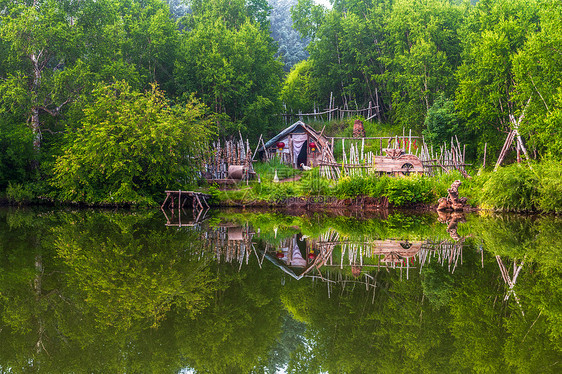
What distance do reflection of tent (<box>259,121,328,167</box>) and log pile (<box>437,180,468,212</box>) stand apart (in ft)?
44.3

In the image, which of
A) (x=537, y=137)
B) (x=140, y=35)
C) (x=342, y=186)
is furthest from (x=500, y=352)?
(x=140, y=35)

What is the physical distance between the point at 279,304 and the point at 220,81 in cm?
2776

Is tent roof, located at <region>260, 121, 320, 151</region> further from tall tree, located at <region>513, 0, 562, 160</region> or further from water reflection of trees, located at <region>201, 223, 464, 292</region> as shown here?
water reflection of trees, located at <region>201, 223, 464, 292</region>

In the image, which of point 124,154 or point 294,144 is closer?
point 124,154

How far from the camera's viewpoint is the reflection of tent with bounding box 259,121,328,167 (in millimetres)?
35000

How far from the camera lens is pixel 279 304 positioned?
7.01 m

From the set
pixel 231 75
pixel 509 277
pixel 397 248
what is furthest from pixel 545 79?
pixel 231 75

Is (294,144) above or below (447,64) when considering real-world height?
below

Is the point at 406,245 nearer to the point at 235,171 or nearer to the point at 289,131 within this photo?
the point at 235,171

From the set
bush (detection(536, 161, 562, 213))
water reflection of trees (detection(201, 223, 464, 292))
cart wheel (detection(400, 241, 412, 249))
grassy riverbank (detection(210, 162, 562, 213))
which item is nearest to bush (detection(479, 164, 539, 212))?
grassy riverbank (detection(210, 162, 562, 213))

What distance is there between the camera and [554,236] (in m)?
13.3

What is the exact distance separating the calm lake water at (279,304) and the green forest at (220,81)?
456 inches

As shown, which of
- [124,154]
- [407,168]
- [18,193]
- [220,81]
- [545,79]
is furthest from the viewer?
[220,81]

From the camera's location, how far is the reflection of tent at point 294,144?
35000 millimetres
